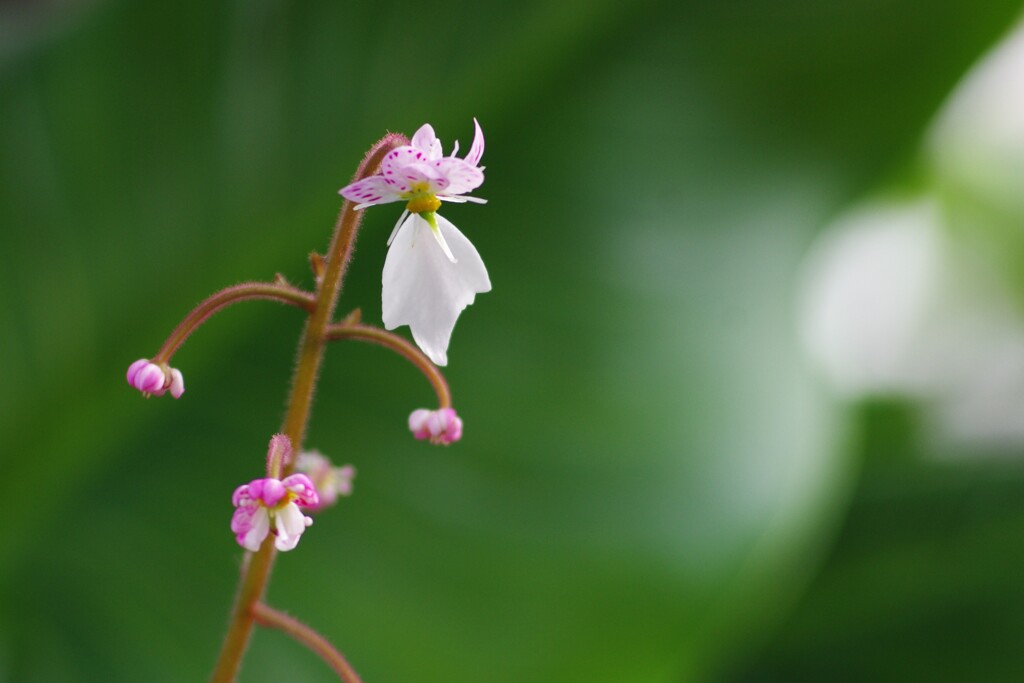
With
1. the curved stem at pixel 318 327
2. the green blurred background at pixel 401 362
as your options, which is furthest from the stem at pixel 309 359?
the green blurred background at pixel 401 362

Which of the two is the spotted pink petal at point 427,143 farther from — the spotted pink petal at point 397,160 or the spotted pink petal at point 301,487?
the spotted pink petal at point 301,487

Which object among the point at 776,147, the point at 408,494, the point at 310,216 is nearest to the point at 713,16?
the point at 776,147

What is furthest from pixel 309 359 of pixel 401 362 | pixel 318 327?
pixel 401 362

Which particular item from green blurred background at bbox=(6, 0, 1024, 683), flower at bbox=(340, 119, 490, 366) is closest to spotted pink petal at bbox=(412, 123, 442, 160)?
flower at bbox=(340, 119, 490, 366)

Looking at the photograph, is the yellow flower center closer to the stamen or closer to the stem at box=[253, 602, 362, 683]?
the stamen

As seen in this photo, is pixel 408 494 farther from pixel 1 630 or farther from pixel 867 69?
pixel 867 69
